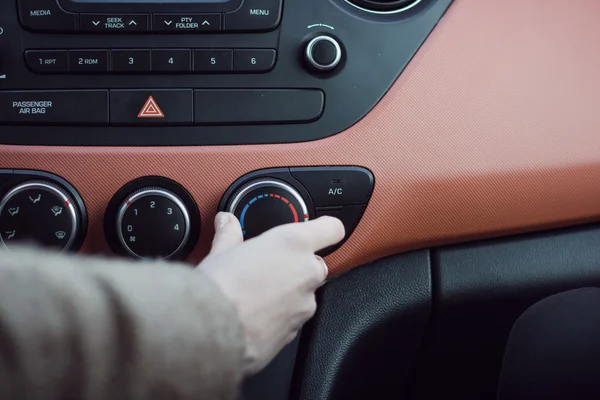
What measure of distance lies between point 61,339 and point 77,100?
33cm

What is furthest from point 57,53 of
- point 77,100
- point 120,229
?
point 120,229

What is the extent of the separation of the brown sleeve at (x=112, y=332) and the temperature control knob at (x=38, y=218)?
0.21 meters

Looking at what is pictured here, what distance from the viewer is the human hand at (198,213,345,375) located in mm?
477

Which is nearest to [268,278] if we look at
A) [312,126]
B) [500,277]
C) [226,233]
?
[226,233]

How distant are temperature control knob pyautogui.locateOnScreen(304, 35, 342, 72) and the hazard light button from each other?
0.13m

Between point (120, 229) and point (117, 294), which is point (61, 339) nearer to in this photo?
point (117, 294)

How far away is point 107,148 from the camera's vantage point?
623 mm

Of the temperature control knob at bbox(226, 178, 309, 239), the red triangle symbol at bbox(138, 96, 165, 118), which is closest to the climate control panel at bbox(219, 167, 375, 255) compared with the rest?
the temperature control knob at bbox(226, 178, 309, 239)

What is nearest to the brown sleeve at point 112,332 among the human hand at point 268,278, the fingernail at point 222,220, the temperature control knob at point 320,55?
→ the human hand at point 268,278

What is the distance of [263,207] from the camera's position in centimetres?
61

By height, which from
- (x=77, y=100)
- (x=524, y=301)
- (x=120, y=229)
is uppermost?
(x=77, y=100)

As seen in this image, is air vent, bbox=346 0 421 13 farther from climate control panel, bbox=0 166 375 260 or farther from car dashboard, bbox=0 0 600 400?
climate control panel, bbox=0 166 375 260

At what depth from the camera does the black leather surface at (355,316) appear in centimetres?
70

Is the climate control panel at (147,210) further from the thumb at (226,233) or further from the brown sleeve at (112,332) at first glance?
the brown sleeve at (112,332)
